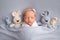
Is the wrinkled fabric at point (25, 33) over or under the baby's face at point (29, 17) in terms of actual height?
under

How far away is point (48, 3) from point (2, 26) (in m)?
0.53

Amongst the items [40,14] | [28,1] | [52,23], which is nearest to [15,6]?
[28,1]

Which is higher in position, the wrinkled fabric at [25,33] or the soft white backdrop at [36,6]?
Result: the soft white backdrop at [36,6]

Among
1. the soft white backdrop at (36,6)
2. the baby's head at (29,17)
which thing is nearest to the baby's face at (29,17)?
the baby's head at (29,17)

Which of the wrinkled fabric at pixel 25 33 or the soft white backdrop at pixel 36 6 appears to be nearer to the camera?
the wrinkled fabric at pixel 25 33

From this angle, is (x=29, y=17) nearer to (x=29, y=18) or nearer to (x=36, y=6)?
(x=29, y=18)

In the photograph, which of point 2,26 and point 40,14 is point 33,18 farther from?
point 2,26

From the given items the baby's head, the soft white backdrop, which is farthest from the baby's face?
the soft white backdrop

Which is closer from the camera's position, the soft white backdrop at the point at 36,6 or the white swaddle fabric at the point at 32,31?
the white swaddle fabric at the point at 32,31

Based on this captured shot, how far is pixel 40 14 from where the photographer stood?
165 cm

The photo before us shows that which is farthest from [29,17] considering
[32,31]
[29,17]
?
[32,31]

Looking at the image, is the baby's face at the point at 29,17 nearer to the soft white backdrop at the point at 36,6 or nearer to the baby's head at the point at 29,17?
the baby's head at the point at 29,17

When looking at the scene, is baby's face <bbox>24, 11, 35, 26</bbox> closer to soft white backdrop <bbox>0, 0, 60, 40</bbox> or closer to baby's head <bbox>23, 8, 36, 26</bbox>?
baby's head <bbox>23, 8, 36, 26</bbox>

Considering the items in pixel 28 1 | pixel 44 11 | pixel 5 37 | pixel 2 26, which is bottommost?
pixel 5 37
